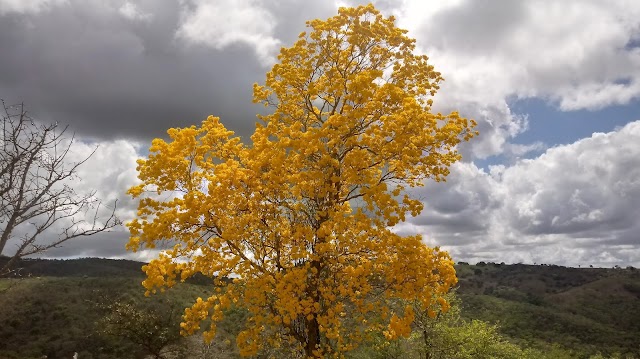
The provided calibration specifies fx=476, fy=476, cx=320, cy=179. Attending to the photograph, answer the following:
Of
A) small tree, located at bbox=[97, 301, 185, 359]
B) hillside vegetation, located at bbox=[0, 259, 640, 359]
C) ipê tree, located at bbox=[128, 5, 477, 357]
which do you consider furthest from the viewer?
small tree, located at bbox=[97, 301, 185, 359]

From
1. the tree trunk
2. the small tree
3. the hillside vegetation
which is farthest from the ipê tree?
the small tree

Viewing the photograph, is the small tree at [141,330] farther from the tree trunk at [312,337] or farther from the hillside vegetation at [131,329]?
the tree trunk at [312,337]

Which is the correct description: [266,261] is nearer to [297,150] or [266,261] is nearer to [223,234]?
[223,234]

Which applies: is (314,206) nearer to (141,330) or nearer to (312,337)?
(312,337)

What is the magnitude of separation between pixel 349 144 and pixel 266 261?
14.4ft

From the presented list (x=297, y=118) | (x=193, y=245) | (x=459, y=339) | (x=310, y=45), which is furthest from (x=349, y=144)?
(x=459, y=339)

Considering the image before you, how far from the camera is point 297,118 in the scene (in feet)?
53.4

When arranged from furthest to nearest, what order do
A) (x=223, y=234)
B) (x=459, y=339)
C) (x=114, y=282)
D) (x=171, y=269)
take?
(x=114, y=282) → (x=459, y=339) → (x=171, y=269) → (x=223, y=234)

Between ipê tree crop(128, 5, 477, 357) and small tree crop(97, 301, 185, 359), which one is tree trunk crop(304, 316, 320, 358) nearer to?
ipê tree crop(128, 5, 477, 357)

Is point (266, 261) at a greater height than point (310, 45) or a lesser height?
lesser

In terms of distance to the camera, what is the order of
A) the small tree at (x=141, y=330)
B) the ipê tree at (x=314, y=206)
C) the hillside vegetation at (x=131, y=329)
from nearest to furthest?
1. the ipê tree at (x=314, y=206)
2. the hillside vegetation at (x=131, y=329)
3. the small tree at (x=141, y=330)

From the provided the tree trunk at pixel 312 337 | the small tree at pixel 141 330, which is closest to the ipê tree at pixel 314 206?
the tree trunk at pixel 312 337

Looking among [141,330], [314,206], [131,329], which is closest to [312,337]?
[314,206]

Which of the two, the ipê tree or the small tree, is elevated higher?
the ipê tree
